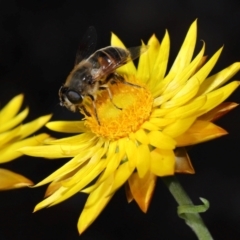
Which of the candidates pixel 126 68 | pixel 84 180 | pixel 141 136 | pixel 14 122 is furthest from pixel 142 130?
pixel 14 122

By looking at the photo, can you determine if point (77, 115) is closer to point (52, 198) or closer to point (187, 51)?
point (187, 51)

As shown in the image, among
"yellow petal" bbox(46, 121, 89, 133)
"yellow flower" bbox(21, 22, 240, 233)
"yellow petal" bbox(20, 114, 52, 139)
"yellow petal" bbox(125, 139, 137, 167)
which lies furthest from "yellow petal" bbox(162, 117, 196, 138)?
"yellow petal" bbox(20, 114, 52, 139)

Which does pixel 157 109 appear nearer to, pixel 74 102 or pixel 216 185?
pixel 74 102

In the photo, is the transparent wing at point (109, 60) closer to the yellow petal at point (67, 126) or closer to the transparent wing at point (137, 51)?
the transparent wing at point (137, 51)

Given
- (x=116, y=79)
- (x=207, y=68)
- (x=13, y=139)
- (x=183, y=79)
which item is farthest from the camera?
(x=13, y=139)

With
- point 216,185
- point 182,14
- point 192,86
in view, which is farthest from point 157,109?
point 182,14

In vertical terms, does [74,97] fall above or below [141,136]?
above

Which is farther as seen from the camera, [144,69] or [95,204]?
[144,69]

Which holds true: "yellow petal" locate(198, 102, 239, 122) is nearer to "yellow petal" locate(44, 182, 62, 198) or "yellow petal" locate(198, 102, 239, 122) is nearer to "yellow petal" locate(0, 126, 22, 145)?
"yellow petal" locate(44, 182, 62, 198)
